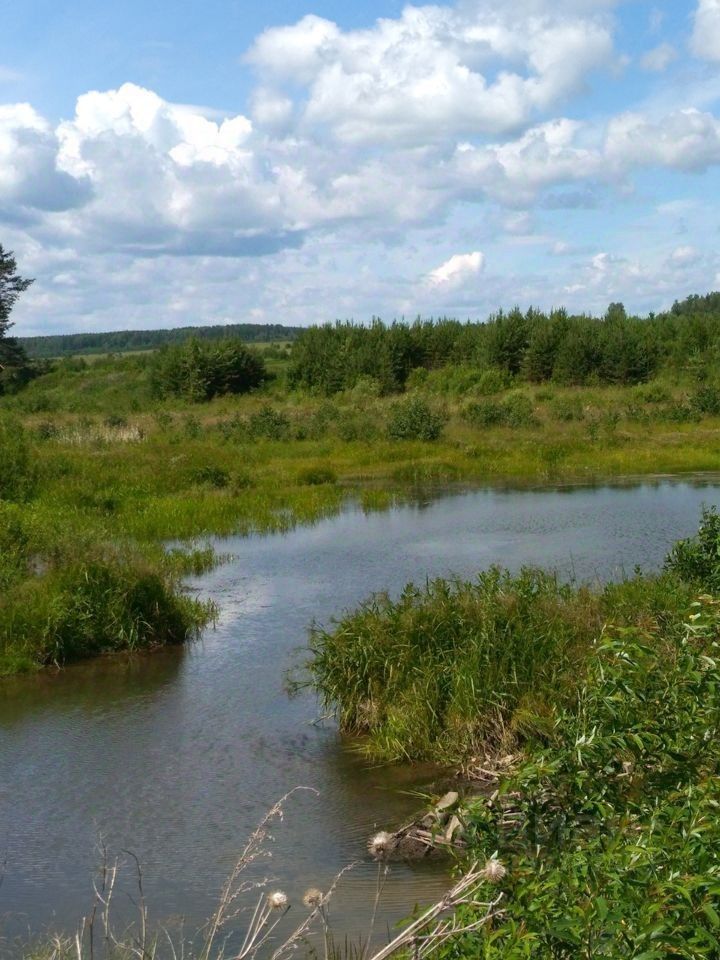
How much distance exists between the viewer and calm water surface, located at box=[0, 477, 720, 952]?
290 inches

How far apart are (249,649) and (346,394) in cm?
3674

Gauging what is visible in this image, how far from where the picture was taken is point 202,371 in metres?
51.9

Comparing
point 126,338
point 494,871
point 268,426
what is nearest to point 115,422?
point 268,426

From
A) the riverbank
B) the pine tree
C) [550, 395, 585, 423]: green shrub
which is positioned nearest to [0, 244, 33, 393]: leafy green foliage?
the pine tree

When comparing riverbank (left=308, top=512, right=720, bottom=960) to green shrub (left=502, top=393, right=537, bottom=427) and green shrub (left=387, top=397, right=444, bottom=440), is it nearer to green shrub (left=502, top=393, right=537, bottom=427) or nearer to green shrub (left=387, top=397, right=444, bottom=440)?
green shrub (left=387, top=397, right=444, bottom=440)

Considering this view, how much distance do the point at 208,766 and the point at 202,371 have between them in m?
43.4

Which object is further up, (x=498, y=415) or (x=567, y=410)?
(x=567, y=410)

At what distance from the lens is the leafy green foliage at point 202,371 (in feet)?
169

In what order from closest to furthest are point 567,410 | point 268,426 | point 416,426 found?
point 416,426
point 268,426
point 567,410

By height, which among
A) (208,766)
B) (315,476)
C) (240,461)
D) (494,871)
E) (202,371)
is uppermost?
(202,371)

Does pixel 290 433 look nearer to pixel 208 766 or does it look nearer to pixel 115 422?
pixel 115 422

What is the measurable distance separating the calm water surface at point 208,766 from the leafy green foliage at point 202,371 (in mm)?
34366

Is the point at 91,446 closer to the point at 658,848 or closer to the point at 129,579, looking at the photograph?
the point at 129,579

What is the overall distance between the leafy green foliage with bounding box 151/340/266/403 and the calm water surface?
Answer: 34.4 metres
